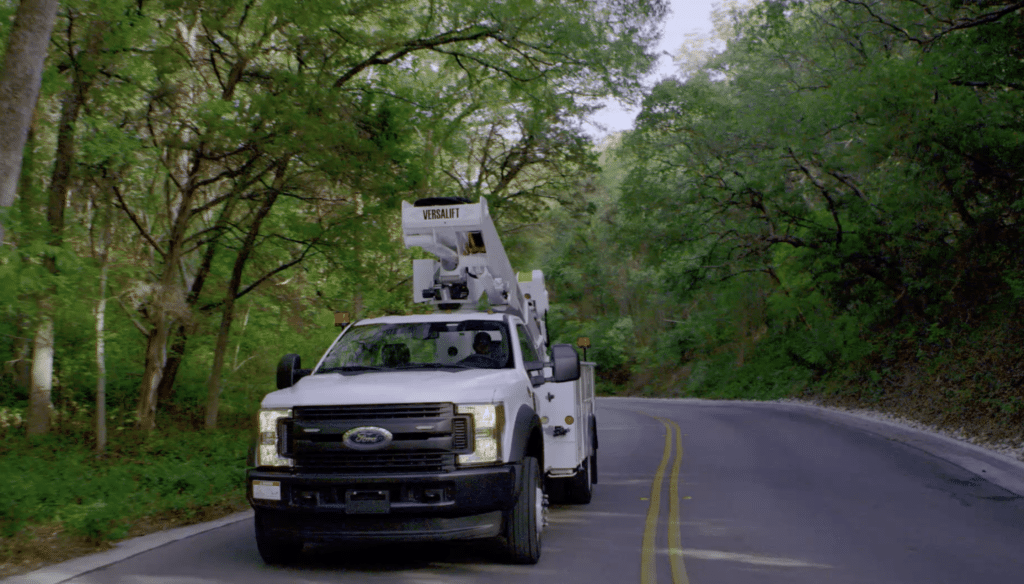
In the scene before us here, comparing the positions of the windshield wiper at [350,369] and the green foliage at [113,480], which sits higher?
the windshield wiper at [350,369]

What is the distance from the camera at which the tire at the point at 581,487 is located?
33.8 ft

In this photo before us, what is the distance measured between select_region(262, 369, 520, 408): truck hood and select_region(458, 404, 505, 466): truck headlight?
7 centimetres

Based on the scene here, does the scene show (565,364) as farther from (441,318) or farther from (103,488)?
(103,488)

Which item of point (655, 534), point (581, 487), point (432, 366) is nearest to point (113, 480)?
point (432, 366)

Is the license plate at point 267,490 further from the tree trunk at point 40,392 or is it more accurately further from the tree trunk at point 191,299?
the tree trunk at point 191,299

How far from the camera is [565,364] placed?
26.6 ft

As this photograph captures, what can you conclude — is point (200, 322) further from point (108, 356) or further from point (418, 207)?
point (418, 207)

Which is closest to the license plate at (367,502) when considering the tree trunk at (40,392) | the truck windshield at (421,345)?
the truck windshield at (421,345)

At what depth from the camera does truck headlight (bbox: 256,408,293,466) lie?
686cm

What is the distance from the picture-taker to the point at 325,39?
17.0 m

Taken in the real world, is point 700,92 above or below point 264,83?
above

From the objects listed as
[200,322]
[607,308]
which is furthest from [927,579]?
[607,308]

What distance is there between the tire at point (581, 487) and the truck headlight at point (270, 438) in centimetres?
422

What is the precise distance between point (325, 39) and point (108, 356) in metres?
7.80
